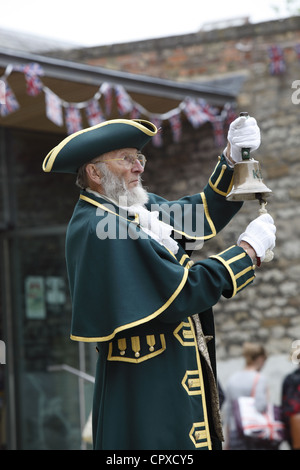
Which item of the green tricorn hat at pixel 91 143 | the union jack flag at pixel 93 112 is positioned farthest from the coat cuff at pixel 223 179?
the union jack flag at pixel 93 112

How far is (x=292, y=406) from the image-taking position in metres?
6.41

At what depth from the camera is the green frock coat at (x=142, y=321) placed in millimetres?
2658

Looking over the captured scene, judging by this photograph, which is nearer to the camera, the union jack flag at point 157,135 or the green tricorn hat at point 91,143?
the green tricorn hat at point 91,143

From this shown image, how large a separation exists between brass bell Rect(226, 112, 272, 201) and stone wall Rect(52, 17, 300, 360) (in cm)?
410

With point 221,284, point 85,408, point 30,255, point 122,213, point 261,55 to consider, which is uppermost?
point 261,55

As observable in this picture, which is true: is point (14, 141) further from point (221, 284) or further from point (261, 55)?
point (221, 284)

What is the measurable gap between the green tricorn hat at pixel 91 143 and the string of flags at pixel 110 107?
2.68 meters

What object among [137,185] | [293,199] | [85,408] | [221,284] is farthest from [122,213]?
[293,199]

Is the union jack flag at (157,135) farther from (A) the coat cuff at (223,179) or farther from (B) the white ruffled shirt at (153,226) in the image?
(B) the white ruffled shirt at (153,226)

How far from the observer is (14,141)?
7195mm

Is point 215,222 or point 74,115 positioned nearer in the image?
point 215,222

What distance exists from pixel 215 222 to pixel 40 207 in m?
4.36

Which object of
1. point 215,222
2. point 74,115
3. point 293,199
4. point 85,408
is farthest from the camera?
point 293,199

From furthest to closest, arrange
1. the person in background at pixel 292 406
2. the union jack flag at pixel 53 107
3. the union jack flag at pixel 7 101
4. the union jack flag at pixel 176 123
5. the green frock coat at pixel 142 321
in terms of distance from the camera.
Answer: the union jack flag at pixel 176 123 → the person in background at pixel 292 406 → the union jack flag at pixel 53 107 → the union jack flag at pixel 7 101 → the green frock coat at pixel 142 321
